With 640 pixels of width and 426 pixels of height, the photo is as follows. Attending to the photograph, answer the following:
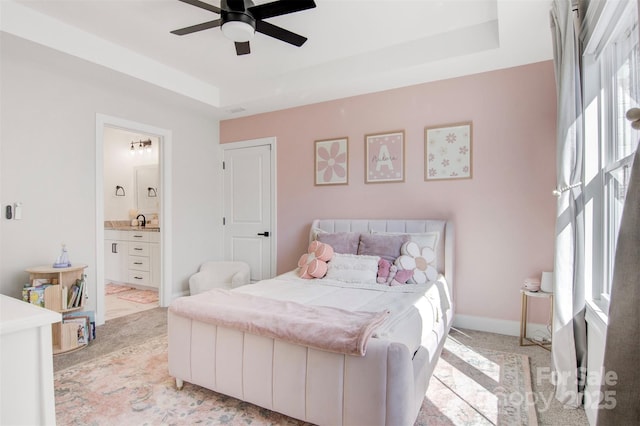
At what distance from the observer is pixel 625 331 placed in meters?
0.78

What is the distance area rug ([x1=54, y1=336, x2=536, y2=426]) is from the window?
0.82 meters

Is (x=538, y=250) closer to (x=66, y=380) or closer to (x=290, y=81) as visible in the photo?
(x=290, y=81)

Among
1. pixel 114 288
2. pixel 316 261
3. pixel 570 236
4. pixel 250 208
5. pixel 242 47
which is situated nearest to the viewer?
pixel 570 236

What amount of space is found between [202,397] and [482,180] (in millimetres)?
2929

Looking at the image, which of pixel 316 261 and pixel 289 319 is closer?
pixel 289 319

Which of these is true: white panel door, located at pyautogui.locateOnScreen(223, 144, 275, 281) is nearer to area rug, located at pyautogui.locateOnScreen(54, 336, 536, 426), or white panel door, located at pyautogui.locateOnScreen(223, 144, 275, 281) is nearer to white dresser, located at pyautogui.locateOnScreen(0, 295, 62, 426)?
area rug, located at pyautogui.locateOnScreen(54, 336, 536, 426)

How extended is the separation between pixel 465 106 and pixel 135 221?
5205mm

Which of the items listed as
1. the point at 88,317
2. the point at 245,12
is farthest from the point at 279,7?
the point at 88,317

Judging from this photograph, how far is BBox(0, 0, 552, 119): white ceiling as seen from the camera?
8.59 ft

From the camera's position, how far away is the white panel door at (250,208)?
4.56 meters

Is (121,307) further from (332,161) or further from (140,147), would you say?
(332,161)

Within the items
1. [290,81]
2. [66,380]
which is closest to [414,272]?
[290,81]

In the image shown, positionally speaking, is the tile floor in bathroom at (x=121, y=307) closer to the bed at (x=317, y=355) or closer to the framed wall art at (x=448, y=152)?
the bed at (x=317, y=355)

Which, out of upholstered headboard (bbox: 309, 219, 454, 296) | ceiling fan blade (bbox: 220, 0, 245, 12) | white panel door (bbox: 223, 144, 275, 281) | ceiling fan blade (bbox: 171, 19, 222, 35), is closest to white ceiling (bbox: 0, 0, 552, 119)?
ceiling fan blade (bbox: 171, 19, 222, 35)
